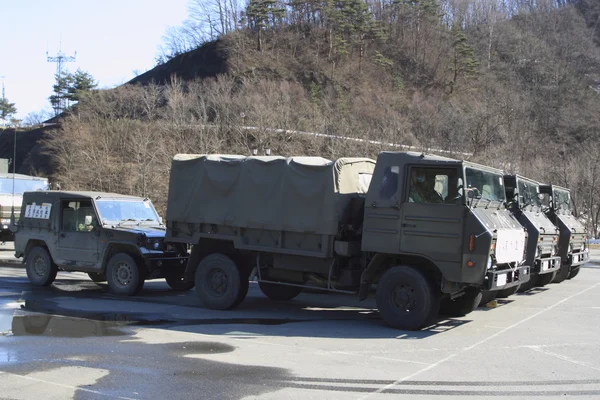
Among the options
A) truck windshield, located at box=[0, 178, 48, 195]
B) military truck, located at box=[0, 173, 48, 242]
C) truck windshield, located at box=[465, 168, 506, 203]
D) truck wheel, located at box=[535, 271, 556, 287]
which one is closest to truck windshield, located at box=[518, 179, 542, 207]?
truck wheel, located at box=[535, 271, 556, 287]

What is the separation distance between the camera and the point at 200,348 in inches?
337

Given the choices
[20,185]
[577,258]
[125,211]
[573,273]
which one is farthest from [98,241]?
[20,185]

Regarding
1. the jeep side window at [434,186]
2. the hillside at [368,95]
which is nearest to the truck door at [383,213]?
the jeep side window at [434,186]

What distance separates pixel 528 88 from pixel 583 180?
50440mm

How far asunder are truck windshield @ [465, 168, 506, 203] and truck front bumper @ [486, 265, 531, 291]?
1153mm

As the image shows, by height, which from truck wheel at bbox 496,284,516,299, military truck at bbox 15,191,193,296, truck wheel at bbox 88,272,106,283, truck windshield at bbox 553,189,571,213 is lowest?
truck wheel at bbox 88,272,106,283

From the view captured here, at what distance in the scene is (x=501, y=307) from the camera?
1289cm

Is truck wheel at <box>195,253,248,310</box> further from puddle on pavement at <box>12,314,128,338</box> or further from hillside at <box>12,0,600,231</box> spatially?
hillside at <box>12,0,600,231</box>

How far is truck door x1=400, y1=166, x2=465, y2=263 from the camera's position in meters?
9.52

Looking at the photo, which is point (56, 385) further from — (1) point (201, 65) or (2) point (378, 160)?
(1) point (201, 65)

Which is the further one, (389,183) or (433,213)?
(389,183)

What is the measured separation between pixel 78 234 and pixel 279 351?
6.76 m

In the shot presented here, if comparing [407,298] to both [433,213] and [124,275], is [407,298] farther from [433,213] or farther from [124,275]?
[124,275]

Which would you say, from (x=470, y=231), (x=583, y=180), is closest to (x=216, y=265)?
(x=470, y=231)
